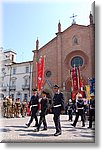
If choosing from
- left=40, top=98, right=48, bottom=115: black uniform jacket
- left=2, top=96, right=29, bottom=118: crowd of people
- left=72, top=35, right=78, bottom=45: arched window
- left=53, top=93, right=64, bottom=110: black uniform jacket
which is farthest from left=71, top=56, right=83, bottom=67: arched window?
left=53, top=93, right=64, bottom=110: black uniform jacket

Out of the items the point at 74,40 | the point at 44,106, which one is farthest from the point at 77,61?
the point at 44,106

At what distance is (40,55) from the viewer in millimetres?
19312

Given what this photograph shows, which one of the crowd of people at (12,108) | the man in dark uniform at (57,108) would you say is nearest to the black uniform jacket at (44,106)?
the man in dark uniform at (57,108)

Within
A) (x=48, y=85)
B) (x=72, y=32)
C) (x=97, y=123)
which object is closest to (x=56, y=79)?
(x=48, y=85)

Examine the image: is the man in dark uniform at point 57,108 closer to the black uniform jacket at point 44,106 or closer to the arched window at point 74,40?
the black uniform jacket at point 44,106

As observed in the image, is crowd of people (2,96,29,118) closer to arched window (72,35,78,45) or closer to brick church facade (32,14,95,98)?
brick church facade (32,14,95,98)

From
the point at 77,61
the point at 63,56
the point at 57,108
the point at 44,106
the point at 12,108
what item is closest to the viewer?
the point at 57,108

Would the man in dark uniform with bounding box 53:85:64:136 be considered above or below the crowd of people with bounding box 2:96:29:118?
above

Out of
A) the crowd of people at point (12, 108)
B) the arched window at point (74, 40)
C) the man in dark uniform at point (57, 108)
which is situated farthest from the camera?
the arched window at point (74, 40)

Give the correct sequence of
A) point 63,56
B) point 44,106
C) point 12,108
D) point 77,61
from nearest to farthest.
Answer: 1. point 44,106
2. point 12,108
3. point 77,61
4. point 63,56

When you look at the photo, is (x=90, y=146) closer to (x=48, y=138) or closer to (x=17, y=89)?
(x=48, y=138)

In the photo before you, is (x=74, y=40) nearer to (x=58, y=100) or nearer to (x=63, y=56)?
(x=63, y=56)

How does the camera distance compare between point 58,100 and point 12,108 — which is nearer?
point 58,100

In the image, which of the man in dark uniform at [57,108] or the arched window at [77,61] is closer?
the man in dark uniform at [57,108]
